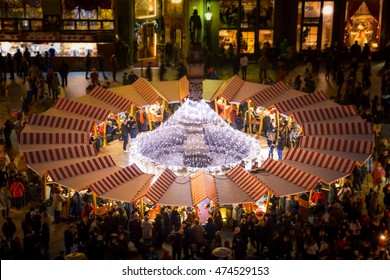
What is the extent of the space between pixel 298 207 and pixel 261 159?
18.2ft

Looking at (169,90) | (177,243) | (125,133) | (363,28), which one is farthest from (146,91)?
(363,28)

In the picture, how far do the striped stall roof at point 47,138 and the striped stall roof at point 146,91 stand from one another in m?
5.23

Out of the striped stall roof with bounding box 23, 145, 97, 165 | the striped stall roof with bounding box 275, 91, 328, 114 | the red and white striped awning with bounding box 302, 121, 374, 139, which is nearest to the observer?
the striped stall roof with bounding box 23, 145, 97, 165

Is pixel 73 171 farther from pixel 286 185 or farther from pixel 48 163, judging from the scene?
pixel 286 185

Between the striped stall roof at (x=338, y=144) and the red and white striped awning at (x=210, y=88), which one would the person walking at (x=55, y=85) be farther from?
the striped stall roof at (x=338, y=144)

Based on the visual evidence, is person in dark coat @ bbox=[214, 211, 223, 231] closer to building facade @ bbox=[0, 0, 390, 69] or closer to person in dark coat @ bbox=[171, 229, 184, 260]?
person in dark coat @ bbox=[171, 229, 184, 260]

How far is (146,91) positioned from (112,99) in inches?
65.1

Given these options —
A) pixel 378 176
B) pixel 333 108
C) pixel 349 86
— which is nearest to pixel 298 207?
pixel 378 176

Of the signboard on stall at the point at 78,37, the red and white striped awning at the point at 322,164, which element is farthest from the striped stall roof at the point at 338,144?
the signboard on stall at the point at 78,37

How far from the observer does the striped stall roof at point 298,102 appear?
93.9 feet

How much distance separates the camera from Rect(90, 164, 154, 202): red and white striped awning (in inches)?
836

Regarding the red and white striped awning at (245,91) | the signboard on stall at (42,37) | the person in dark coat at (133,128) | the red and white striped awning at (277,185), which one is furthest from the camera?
the signboard on stall at (42,37)

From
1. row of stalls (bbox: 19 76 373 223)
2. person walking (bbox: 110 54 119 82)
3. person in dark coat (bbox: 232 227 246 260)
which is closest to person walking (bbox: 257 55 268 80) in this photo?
row of stalls (bbox: 19 76 373 223)

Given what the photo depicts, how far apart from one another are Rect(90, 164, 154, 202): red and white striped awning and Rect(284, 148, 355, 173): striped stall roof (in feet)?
16.1
